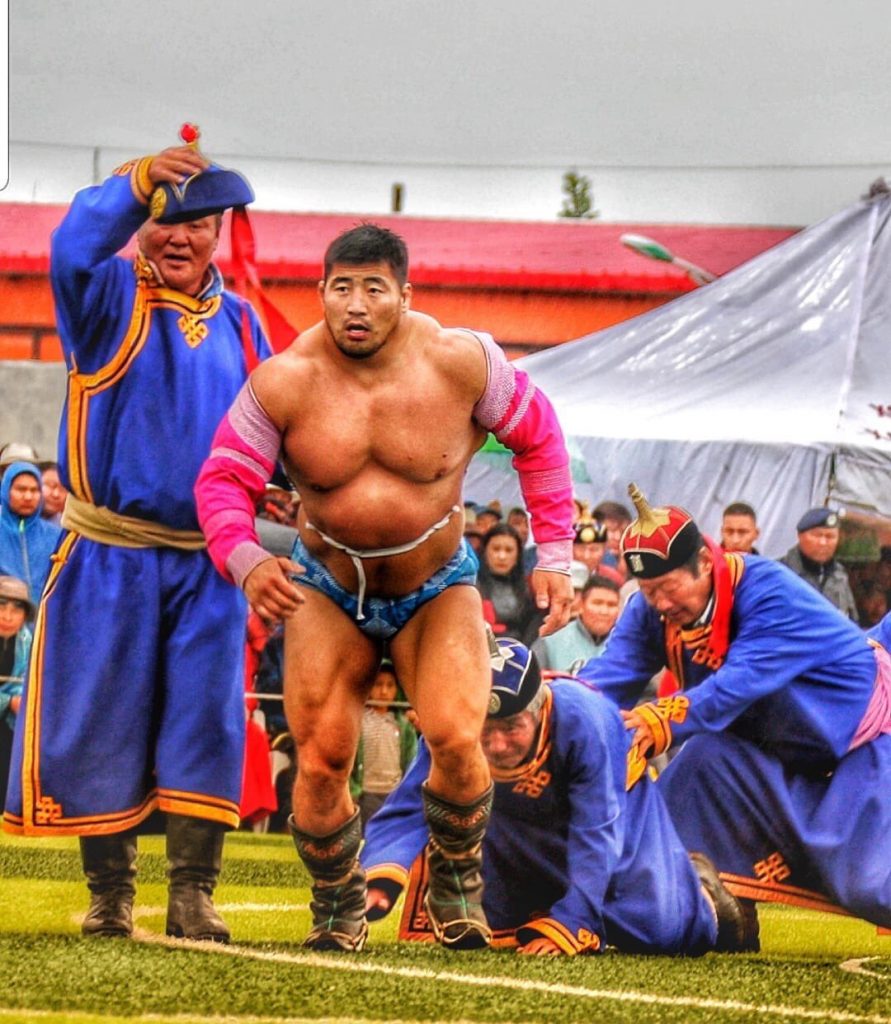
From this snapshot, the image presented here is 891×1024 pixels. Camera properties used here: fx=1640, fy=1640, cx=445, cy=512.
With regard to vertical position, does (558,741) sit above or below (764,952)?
above

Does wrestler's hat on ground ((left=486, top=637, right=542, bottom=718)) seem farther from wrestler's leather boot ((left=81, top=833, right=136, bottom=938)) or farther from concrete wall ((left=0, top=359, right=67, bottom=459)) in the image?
concrete wall ((left=0, top=359, right=67, bottom=459))

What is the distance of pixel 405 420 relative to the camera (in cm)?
320

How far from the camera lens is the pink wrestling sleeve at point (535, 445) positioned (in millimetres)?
3283

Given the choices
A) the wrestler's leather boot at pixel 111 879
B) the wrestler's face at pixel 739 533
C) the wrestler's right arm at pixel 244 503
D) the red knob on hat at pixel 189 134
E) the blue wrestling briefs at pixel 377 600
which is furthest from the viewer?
the wrestler's face at pixel 739 533

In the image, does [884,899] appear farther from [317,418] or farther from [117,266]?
[117,266]

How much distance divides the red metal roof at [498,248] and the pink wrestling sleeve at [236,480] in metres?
0.63

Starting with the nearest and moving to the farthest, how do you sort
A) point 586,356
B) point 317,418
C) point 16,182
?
point 317,418 < point 16,182 < point 586,356

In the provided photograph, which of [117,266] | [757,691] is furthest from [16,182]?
[757,691]

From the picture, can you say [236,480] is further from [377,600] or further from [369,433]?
[377,600]

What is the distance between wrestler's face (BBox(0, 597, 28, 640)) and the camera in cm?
375

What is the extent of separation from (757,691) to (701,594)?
0.86 ft

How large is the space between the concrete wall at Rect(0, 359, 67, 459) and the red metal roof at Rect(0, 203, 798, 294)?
0.22 m

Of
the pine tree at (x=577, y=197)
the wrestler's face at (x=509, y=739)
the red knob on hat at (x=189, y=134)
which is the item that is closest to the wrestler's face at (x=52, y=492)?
the red knob on hat at (x=189, y=134)

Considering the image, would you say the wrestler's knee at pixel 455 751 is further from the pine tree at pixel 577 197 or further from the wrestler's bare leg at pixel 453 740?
the pine tree at pixel 577 197
